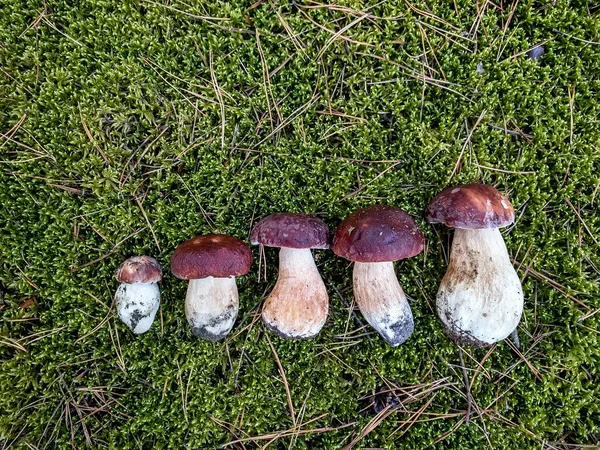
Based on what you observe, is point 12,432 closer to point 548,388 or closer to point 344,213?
point 344,213

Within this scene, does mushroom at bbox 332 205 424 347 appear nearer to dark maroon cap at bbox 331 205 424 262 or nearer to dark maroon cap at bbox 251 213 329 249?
dark maroon cap at bbox 331 205 424 262

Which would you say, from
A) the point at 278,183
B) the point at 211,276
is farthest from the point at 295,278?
the point at 278,183

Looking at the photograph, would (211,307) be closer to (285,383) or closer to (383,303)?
(285,383)

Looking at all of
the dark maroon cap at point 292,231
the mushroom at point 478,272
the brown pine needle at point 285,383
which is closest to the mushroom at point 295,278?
the dark maroon cap at point 292,231

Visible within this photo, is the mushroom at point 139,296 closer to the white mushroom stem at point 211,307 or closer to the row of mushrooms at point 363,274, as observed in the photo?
the row of mushrooms at point 363,274

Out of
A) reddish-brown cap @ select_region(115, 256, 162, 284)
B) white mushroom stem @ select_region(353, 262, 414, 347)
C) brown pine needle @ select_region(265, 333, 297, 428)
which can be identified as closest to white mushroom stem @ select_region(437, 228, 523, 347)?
white mushroom stem @ select_region(353, 262, 414, 347)

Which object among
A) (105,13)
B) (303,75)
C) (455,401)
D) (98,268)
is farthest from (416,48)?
(98,268)

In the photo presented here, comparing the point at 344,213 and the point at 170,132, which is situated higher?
the point at 170,132
